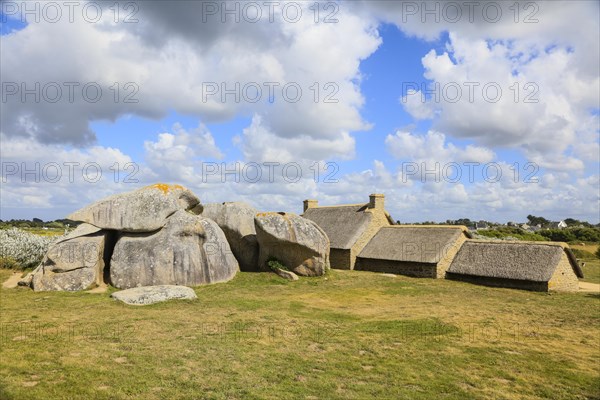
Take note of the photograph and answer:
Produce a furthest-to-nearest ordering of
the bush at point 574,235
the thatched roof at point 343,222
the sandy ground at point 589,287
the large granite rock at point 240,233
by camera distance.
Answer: the bush at point 574,235, the thatched roof at point 343,222, the large granite rock at point 240,233, the sandy ground at point 589,287

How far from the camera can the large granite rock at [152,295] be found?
58.7 feet

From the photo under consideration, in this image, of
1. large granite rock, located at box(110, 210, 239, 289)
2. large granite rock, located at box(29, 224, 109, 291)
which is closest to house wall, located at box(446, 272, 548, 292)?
large granite rock, located at box(110, 210, 239, 289)

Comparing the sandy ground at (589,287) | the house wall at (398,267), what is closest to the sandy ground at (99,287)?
the sandy ground at (589,287)

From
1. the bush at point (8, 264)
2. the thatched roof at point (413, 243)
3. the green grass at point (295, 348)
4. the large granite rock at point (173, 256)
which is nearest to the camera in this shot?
the green grass at point (295, 348)

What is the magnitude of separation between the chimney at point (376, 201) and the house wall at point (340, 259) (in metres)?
4.67

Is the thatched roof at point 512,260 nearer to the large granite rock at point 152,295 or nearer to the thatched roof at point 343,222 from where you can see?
the thatched roof at point 343,222

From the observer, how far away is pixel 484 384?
9805 mm

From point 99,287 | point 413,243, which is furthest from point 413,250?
point 99,287

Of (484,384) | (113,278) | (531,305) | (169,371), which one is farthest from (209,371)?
(531,305)

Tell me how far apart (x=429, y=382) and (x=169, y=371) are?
5.93 meters

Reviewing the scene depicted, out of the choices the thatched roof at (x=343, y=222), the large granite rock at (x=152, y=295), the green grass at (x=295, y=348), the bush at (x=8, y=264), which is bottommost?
the green grass at (x=295, y=348)

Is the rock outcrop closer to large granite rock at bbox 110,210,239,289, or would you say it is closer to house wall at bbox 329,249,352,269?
large granite rock at bbox 110,210,239,289

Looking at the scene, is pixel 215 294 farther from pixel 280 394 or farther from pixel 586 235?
pixel 586 235

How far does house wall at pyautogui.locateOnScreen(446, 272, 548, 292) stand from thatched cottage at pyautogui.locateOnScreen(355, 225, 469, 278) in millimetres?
1193
